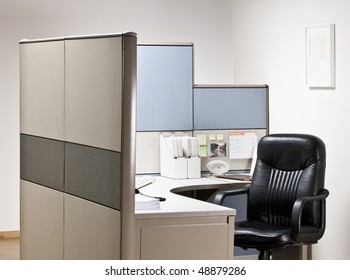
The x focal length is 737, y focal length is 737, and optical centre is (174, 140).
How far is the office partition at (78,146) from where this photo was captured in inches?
134

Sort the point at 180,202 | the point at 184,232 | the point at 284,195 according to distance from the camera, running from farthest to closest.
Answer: the point at 284,195
the point at 180,202
the point at 184,232

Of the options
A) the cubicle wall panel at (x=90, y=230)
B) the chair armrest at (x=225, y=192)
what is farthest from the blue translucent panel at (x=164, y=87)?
the cubicle wall panel at (x=90, y=230)

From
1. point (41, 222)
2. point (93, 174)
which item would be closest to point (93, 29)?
point (41, 222)

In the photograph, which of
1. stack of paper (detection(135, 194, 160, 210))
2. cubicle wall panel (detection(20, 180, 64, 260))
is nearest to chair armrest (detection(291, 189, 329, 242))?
stack of paper (detection(135, 194, 160, 210))

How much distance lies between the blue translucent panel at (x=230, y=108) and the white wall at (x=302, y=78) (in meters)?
0.21

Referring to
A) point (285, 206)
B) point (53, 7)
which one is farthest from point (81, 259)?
point (53, 7)

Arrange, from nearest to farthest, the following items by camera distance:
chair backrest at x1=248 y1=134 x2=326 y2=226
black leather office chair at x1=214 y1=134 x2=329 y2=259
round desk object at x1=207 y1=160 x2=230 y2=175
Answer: black leather office chair at x1=214 y1=134 x2=329 y2=259, chair backrest at x1=248 y1=134 x2=326 y2=226, round desk object at x1=207 y1=160 x2=230 y2=175

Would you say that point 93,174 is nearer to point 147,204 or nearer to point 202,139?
point 147,204

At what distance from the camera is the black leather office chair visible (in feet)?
14.4

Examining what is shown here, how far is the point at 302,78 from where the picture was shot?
5.34 m

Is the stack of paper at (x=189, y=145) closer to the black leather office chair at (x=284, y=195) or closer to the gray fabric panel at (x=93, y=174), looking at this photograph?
the black leather office chair at (x=284, y=195)

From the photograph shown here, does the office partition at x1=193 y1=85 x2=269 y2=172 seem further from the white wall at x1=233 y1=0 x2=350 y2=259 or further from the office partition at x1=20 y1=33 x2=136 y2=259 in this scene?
the office partition at x1=20 y1=33 x2=136 y2=259

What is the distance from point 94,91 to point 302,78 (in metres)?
2.19

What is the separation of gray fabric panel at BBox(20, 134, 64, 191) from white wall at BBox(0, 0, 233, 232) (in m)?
2.44
